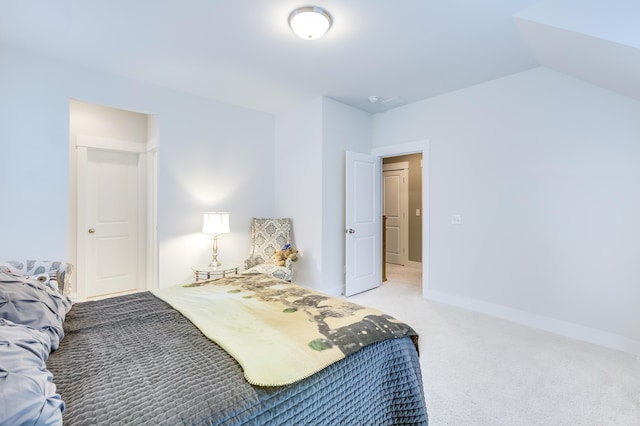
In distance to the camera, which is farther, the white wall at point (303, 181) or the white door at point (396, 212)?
the white door at point (396, 212)

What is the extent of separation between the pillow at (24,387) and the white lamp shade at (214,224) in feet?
8.13

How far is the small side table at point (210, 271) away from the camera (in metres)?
3.37

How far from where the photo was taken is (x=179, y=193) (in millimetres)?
3568

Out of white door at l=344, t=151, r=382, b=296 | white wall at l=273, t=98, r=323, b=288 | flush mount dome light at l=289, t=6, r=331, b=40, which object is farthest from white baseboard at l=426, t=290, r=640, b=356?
flush mount dome light at l=289, t=6, r=331, b=40

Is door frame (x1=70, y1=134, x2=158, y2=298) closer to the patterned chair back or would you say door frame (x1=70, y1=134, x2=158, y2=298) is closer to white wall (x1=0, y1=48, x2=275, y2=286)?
white wall (x1=0, y1=48, x2=275, y2=286)

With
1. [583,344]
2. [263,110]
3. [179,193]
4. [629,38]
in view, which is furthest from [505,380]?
[263,110]

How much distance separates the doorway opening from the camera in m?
3.56

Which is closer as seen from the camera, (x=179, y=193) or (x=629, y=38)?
(x=629, y=38)

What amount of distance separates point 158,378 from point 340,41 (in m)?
2.58

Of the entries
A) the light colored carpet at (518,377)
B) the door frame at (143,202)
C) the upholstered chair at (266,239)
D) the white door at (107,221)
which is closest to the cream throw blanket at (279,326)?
the light colored carpet at (518,377)

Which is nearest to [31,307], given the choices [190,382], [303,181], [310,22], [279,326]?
[190,382]

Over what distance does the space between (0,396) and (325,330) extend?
984mm

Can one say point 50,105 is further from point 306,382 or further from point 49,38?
point 306,382

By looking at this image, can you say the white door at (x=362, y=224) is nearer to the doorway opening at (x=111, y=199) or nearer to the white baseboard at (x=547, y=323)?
the white baseboard at (x=547, y=323)
